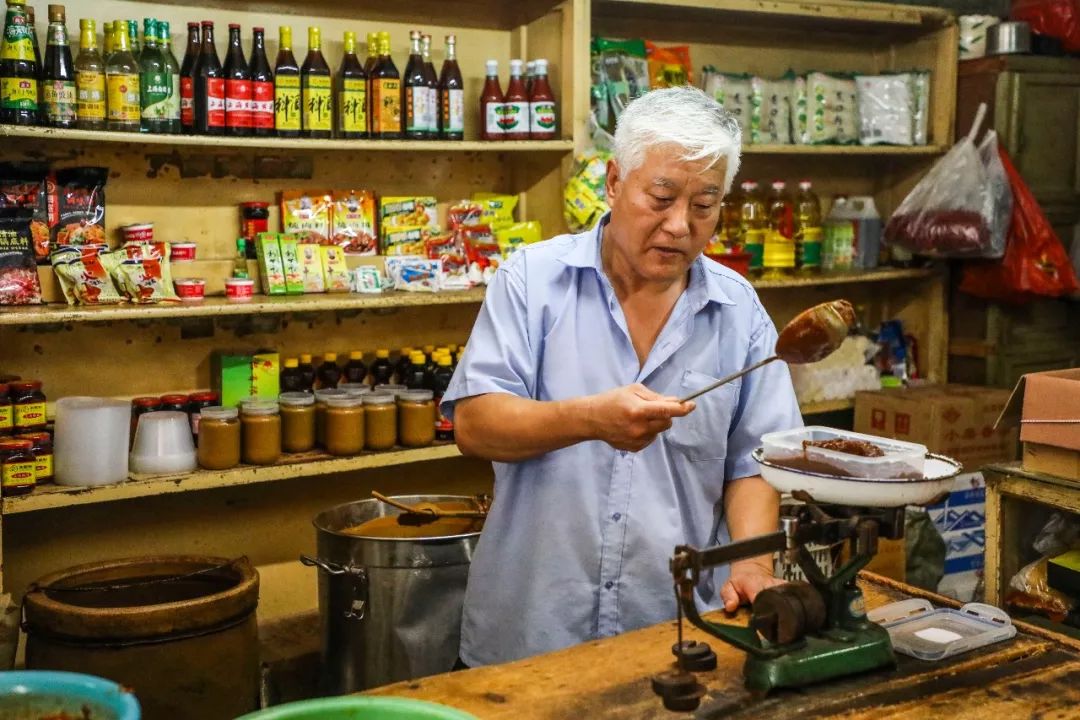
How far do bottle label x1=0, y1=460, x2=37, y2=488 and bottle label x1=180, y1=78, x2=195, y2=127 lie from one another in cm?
100

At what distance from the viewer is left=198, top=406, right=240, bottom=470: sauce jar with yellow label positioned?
3.13 m

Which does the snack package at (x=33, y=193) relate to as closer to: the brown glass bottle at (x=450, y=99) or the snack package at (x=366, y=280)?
the snack package at (x=366, y=280)

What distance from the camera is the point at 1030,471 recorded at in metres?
2.56

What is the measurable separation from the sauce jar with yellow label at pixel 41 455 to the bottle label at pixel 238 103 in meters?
0.98

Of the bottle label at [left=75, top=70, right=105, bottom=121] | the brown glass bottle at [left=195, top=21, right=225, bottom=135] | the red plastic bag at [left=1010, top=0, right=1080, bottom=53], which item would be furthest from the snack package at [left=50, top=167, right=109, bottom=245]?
the red plastic bag at [left=1010, top=0, right=1080, bottom=53]

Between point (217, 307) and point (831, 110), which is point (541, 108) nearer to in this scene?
point (217, 307)

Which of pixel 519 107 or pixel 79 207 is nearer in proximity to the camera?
pixel 79 207

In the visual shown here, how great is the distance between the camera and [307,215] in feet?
11.4

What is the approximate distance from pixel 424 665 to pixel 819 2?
2688 mm

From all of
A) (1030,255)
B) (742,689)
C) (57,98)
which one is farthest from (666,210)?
(1030,255)

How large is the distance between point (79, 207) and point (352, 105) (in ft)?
2.67

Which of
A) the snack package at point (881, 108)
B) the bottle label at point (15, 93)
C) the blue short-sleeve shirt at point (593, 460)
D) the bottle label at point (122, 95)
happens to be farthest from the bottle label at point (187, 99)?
the snack package at point (881, 108)

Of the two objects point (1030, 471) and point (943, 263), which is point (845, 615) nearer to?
point (1030, 471)

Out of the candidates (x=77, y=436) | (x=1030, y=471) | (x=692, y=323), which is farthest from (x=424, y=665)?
(x=1030, y=471)
